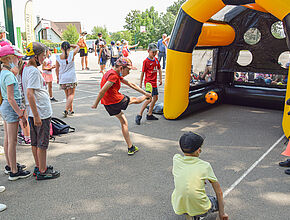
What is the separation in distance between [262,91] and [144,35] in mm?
56709

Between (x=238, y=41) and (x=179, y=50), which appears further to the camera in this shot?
(x=238, y=41)

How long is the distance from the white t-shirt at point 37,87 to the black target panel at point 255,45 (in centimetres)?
641

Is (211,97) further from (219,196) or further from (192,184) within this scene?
(192,184)

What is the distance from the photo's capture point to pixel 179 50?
6.45 m

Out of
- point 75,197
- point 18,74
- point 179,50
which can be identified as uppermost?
point 179,50

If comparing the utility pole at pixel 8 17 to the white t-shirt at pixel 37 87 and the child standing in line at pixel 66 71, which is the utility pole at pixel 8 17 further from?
the white t-shirt at pixel 37 87

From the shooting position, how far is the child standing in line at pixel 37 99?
350cm

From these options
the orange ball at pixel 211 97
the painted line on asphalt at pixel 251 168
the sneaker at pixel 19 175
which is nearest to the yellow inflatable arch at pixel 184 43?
the orange ball at pixel 211 97

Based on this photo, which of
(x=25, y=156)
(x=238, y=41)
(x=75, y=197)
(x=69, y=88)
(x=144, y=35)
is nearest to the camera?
(x=75, y=197)

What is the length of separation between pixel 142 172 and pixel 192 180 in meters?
1.72

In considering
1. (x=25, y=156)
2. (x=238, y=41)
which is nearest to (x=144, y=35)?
(x=238, y=41)

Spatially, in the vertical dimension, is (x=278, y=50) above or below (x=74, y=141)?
above

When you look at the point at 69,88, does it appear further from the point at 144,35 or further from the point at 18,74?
the point at 144,35

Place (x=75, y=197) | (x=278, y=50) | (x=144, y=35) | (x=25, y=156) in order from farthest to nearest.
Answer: (x=144, y=35)
(x=278, y=50)
(x=25, y=156)
(x=75, y=197)
